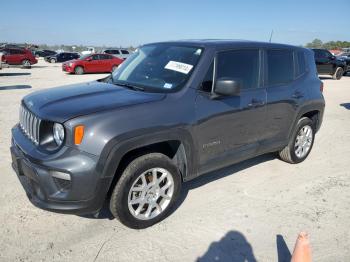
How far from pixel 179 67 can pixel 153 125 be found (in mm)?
937

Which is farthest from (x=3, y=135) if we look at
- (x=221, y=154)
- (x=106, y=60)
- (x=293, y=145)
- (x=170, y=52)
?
(x=106, y=60)

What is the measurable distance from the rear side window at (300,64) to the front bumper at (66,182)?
343cm

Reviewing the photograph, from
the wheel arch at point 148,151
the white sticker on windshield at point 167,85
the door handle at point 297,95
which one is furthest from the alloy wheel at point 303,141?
the white sticker on windshield at point 167,85

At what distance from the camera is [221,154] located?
393 cm

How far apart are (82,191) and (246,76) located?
243cm

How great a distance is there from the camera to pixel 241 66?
411cm

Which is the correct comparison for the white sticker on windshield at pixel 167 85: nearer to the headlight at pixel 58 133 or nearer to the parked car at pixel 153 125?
the parked car at pixel 153 125

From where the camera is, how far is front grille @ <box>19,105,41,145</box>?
124 inches

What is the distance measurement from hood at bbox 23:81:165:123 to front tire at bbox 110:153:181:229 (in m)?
0.59

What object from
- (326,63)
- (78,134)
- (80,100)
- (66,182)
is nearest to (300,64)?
(80,100)

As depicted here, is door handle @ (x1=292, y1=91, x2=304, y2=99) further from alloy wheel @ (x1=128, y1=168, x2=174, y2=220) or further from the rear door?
alloy wheel @ (x1=128, y1=168, x2=174, y2=220)

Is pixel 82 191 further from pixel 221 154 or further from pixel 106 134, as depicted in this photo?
pixel 221 154

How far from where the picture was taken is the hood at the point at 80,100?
3.04 metres

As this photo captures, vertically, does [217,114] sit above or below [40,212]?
above
